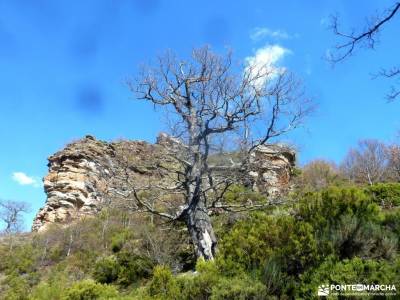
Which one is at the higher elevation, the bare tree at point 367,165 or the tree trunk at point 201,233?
the bare tree at point 367,165

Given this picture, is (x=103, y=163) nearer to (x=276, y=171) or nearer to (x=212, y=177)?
(x=276, y=171)

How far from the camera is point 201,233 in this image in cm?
1216

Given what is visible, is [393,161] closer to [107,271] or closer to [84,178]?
[84,178]

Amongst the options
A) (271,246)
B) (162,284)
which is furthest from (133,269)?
(271,246)

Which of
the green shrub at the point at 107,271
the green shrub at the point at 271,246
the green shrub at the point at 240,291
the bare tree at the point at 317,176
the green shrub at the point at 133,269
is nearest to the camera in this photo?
the green shrub at the point at 240,291

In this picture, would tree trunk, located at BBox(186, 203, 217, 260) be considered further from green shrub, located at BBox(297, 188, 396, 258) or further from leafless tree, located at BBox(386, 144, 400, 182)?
leafless tree, located at BBox(386, 144, 400, 182)

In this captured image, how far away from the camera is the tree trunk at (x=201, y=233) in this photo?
1177cm

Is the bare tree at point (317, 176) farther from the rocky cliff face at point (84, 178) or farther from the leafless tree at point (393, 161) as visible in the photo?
the leafless tree at point (393, 161)

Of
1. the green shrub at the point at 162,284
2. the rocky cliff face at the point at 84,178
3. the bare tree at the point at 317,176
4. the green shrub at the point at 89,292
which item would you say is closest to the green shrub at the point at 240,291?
the green shrub at the point at 162,284

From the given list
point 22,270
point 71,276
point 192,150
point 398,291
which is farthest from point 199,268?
point 22,270

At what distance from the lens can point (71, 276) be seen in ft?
54.2

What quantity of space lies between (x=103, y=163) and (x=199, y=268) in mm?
30658

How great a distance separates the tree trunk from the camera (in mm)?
11773

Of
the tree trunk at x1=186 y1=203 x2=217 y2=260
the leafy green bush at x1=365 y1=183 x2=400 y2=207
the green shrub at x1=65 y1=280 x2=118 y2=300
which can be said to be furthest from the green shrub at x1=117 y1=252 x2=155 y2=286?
the leafy green bush at x1=365 y1=183 x2=400 y2=207
